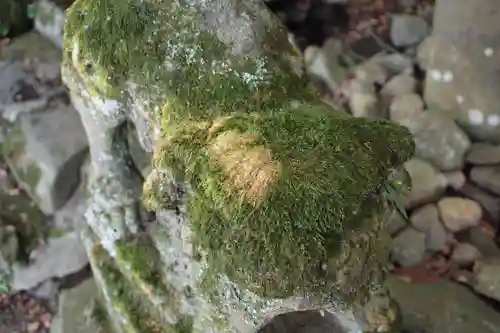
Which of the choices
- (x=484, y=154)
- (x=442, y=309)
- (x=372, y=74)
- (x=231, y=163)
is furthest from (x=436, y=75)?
(x=231, y=163)

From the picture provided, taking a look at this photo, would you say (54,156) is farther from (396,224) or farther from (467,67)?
(467,67)

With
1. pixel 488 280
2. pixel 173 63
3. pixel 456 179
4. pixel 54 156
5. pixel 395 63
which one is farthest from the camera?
pixel 395 63

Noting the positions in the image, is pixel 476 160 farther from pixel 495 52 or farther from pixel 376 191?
pixel 376 191

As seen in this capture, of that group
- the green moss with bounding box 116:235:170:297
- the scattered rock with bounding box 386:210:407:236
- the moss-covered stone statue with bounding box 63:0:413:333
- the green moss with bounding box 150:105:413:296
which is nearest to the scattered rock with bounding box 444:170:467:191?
the scattered rock with bounding box 386:210:407:236


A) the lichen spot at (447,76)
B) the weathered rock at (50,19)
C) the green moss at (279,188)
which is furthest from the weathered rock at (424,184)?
the weathered rock at (50,19)

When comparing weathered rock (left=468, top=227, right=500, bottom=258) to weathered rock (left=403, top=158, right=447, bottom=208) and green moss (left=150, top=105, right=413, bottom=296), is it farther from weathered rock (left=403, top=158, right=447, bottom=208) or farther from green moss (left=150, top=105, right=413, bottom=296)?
green moss (left=150, top=105, right=413, bottom=296)

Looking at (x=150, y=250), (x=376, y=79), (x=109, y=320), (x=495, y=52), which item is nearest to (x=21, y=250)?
(x=109, y=320)
